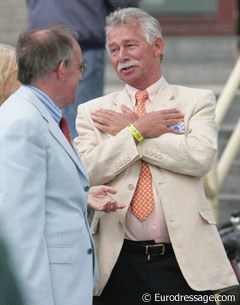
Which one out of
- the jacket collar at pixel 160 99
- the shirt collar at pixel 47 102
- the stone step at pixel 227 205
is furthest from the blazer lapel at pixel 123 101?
the stone step at pixel 227 205

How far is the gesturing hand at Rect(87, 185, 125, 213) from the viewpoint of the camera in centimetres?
427

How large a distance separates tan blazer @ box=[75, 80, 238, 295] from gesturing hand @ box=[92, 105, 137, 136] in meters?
0.07

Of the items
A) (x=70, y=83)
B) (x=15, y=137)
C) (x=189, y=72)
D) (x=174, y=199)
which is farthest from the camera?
(x=189, y=72)

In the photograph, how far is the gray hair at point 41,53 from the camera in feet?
13.1

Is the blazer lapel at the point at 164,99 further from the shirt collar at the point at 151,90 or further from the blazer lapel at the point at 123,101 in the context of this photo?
the blazer lapel at the point at 123,101

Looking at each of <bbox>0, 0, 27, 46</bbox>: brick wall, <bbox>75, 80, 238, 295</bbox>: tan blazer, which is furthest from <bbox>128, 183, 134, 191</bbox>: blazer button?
<bbox>0, 0, 27, 46</bbox>: brick wall

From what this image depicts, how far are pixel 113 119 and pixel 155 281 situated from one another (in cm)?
80

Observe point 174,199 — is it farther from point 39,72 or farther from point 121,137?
point 39,72

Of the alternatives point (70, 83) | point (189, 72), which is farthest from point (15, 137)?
point (189, 72)

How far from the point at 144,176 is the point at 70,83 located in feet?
2.17

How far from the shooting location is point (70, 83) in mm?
4066

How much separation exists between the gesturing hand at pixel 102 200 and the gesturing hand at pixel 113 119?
0.34m

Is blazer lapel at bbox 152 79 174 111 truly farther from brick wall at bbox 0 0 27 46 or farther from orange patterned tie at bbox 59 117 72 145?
brick wall at bbox 0 0 27 46

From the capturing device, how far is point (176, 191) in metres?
4.39
